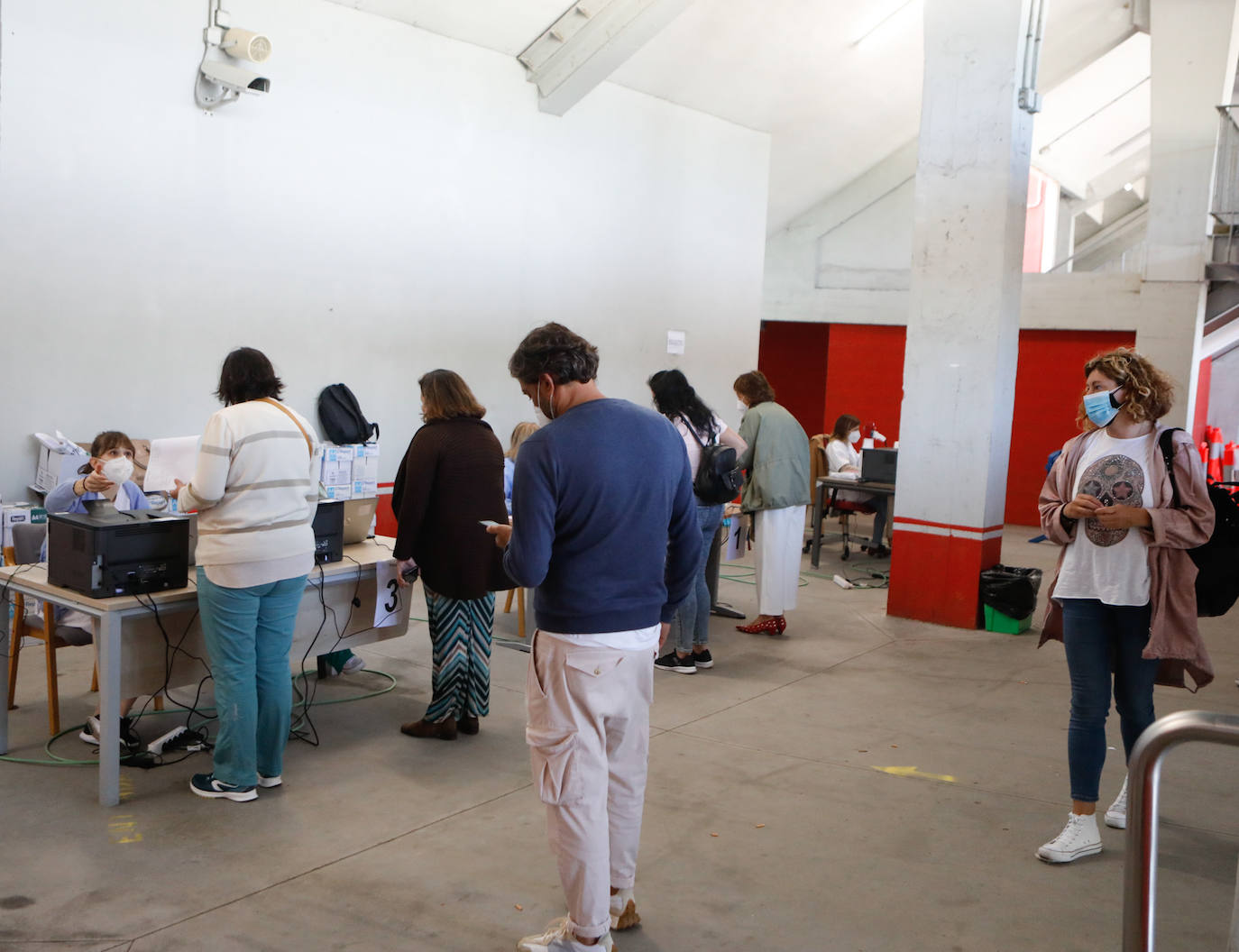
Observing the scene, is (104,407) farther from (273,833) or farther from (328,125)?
(273,833)

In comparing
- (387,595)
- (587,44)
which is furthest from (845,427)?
(387,595)

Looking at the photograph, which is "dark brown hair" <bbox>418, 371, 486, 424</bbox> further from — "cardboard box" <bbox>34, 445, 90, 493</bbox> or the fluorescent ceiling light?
the fluorescent ceiling light

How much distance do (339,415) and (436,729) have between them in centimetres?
328

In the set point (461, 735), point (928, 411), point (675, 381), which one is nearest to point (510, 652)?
point (461, 735)

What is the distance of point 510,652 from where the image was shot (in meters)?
5.86

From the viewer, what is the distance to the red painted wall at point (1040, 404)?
468 inches

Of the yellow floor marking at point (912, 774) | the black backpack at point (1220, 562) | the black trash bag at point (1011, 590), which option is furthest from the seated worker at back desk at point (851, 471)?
the black backpack at point (1220, 562)

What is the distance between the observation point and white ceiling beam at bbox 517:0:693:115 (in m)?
7.58

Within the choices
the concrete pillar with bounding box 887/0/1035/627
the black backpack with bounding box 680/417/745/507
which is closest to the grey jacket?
the black backpack with bounding box 680/417/745/507

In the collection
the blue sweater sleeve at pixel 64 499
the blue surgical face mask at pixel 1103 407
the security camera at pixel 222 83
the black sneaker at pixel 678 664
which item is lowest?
the black sneaker at pixel 678 664

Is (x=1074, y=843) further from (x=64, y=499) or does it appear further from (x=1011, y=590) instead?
(x=64, y=499)

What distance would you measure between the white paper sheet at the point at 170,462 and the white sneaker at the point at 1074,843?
3286 millimetres

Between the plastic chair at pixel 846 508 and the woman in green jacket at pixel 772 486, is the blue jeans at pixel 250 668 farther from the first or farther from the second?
the plastic chair at pixel 846 508

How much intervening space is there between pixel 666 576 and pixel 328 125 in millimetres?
5218
